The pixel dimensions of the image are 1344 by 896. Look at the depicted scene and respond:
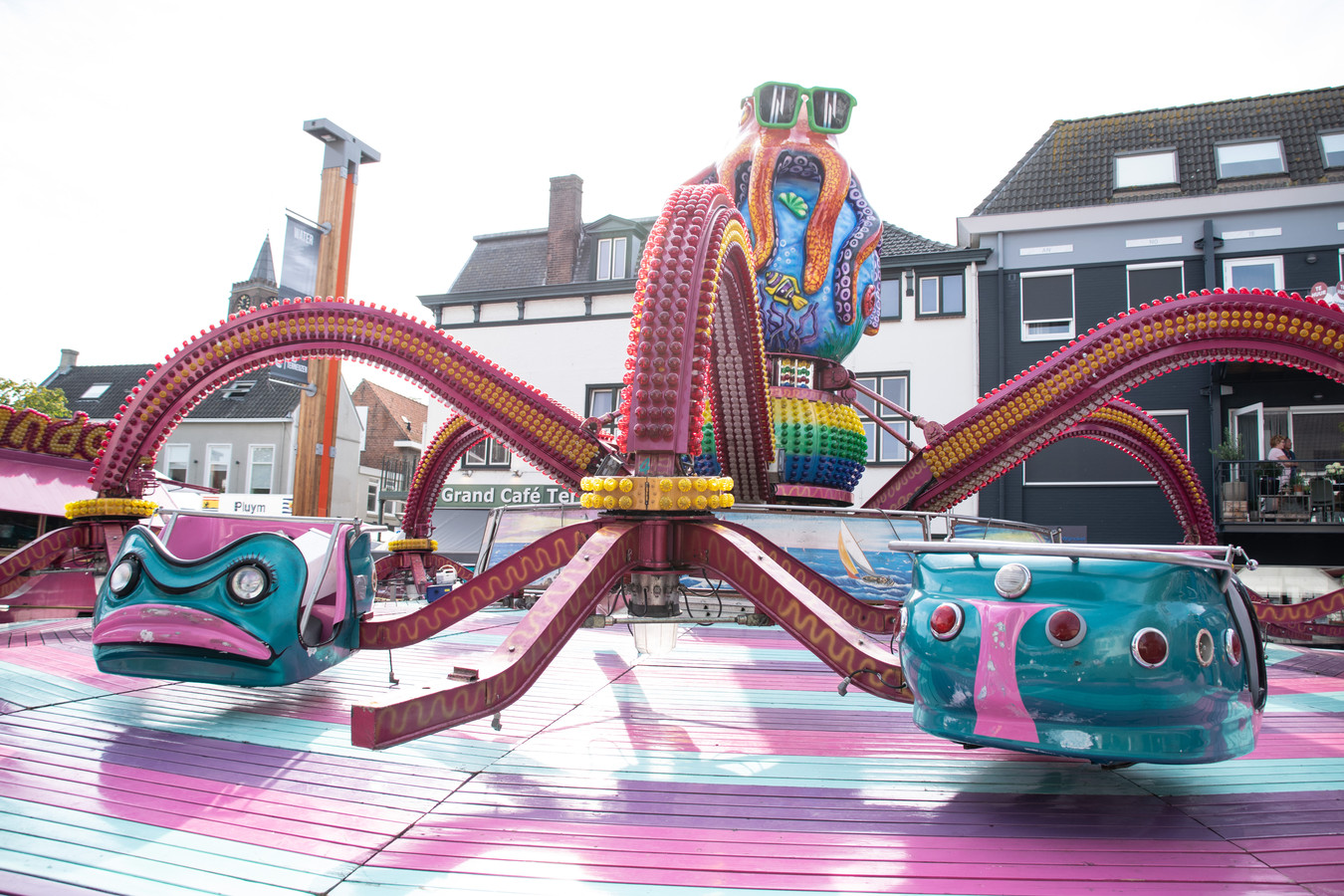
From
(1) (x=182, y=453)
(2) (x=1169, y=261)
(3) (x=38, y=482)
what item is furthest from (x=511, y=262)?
(2) (x=1169, y=261)

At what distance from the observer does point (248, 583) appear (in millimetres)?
4176

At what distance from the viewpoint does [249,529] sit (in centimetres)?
459

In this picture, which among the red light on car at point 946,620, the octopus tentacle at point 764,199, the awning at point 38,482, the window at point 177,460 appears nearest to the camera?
the red light on car at point 946,620

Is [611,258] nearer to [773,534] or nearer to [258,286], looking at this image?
[773,534]

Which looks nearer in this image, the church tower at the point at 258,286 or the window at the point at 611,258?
the window at the point at 611,258

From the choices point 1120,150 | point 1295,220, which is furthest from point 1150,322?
point 1120,150

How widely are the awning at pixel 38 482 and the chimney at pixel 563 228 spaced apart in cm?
1512

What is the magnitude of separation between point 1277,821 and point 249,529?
15.9 feet

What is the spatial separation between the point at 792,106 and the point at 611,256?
55.6 ft

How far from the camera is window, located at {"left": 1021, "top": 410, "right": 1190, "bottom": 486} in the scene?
18.3m

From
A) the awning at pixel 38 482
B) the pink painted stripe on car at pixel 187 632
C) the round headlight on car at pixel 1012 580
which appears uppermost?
the awning at pixel 38 482

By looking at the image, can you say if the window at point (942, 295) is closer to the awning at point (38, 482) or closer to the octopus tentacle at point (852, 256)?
the octopus tentacle at point (852, 256)

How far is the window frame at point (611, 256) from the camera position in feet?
81.1

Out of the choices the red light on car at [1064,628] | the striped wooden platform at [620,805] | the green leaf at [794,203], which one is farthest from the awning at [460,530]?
the red light on car at [1064,628]
